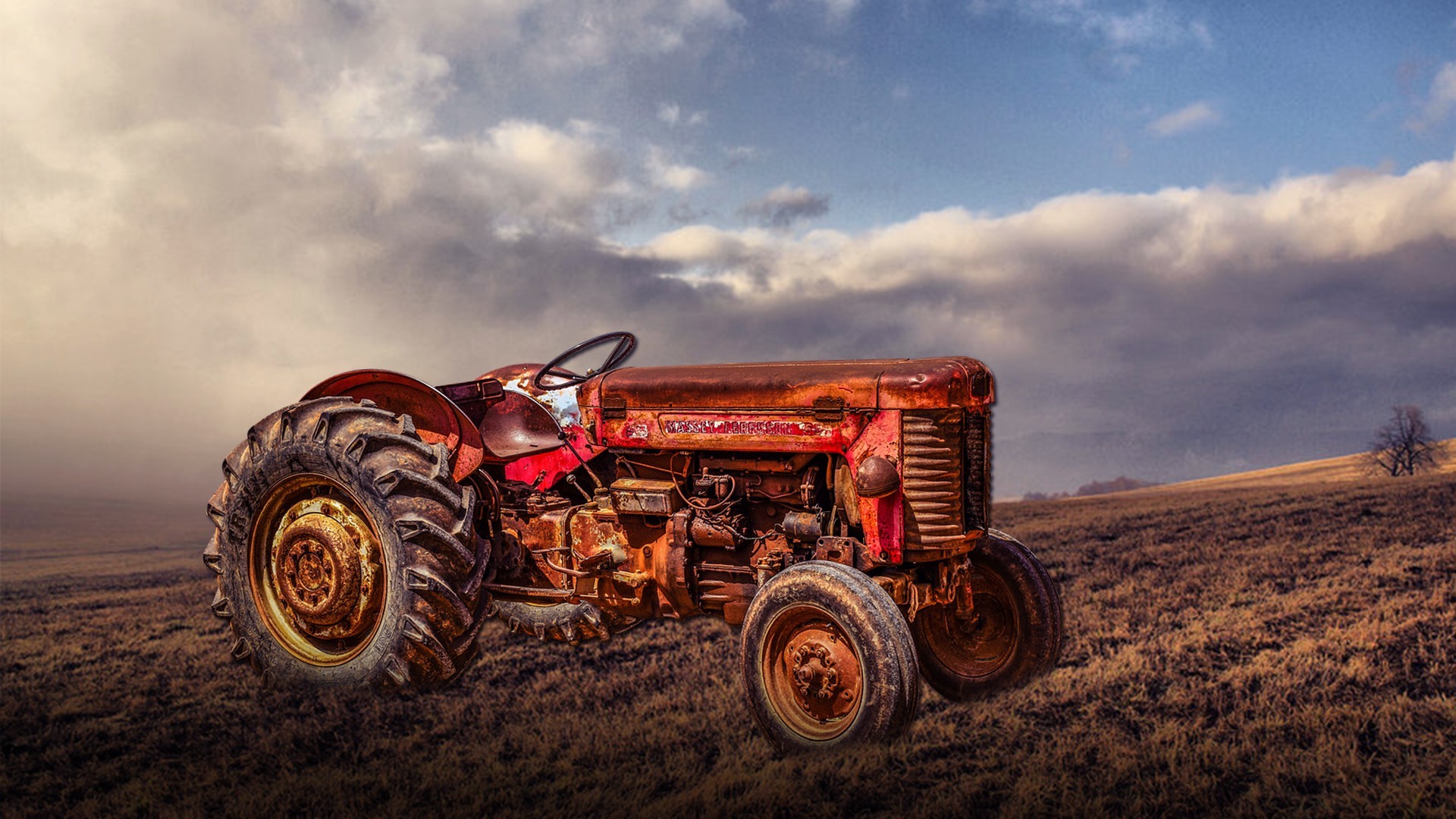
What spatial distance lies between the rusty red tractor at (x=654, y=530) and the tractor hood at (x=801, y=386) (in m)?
0.01

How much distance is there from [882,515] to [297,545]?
3.50 m

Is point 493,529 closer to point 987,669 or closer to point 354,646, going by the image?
point 354,646

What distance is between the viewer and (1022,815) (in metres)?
4.22

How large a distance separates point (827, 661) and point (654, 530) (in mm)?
1560

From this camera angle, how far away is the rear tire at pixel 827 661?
4.70 meters

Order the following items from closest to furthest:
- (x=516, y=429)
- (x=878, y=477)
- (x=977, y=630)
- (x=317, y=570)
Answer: (x=878, y=477) → (x=317, y=570) → (x=977, y=630) → (x=516, y=429)

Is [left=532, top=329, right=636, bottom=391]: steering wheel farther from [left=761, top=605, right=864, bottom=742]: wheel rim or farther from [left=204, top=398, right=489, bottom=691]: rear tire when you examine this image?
[left=761, top=605, right=864, bottom=742]: wheel rim

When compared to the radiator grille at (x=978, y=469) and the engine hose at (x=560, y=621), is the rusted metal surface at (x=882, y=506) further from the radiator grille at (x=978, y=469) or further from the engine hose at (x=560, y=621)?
the engine hose at (x=560, y=621)

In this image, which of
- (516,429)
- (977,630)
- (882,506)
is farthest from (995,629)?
(516,429)

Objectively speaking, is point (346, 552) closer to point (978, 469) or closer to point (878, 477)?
point (878, 477)

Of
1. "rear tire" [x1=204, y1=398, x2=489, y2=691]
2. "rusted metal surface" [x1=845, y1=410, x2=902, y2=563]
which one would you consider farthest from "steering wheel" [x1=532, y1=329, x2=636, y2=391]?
"rusted metal surface" [x1=845, y1=410, x2=902, y2=563]

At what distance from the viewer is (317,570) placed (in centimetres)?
599

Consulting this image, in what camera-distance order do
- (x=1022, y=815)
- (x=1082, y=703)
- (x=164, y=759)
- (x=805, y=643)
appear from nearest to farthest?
(x=1022, y=815) → (x=805, y=643) → (x=164, y=759) → (x=1082, y=703)

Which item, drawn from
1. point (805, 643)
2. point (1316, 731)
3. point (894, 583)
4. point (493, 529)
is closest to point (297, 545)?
point (493, 529)
